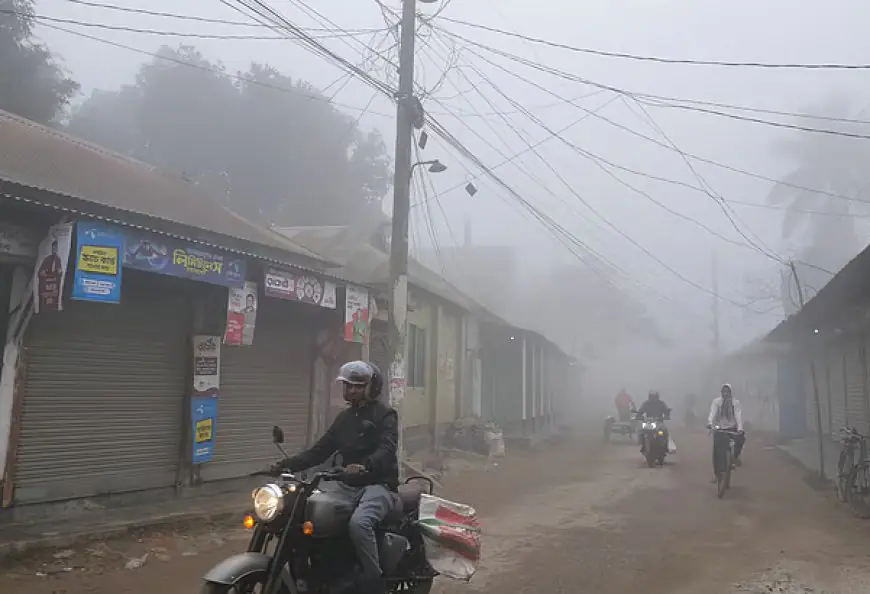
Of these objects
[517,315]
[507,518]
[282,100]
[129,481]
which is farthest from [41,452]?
[517,315]

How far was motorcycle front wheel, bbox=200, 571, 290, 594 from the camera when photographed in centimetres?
388

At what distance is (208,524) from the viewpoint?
9.51 m

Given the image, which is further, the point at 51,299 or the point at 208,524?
the point at 208,524

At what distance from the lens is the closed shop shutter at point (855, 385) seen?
15.2 meters

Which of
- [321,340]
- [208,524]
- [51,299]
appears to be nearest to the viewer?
[51,299]

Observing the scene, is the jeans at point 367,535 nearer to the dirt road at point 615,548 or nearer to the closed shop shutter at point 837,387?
the dirt road at point 615,548

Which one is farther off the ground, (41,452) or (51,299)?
(51,299)

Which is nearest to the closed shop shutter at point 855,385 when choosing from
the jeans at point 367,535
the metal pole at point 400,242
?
the metal pole at point 400,242

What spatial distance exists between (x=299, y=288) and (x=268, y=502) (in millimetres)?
7518

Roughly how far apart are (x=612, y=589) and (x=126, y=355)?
657cm

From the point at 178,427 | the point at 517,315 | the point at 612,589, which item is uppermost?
the point at 517,315

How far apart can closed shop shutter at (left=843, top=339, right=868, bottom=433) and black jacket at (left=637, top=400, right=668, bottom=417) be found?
400 centimetres

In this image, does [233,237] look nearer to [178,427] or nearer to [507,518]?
[178,427]

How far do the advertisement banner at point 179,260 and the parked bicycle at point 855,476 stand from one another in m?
9.43
